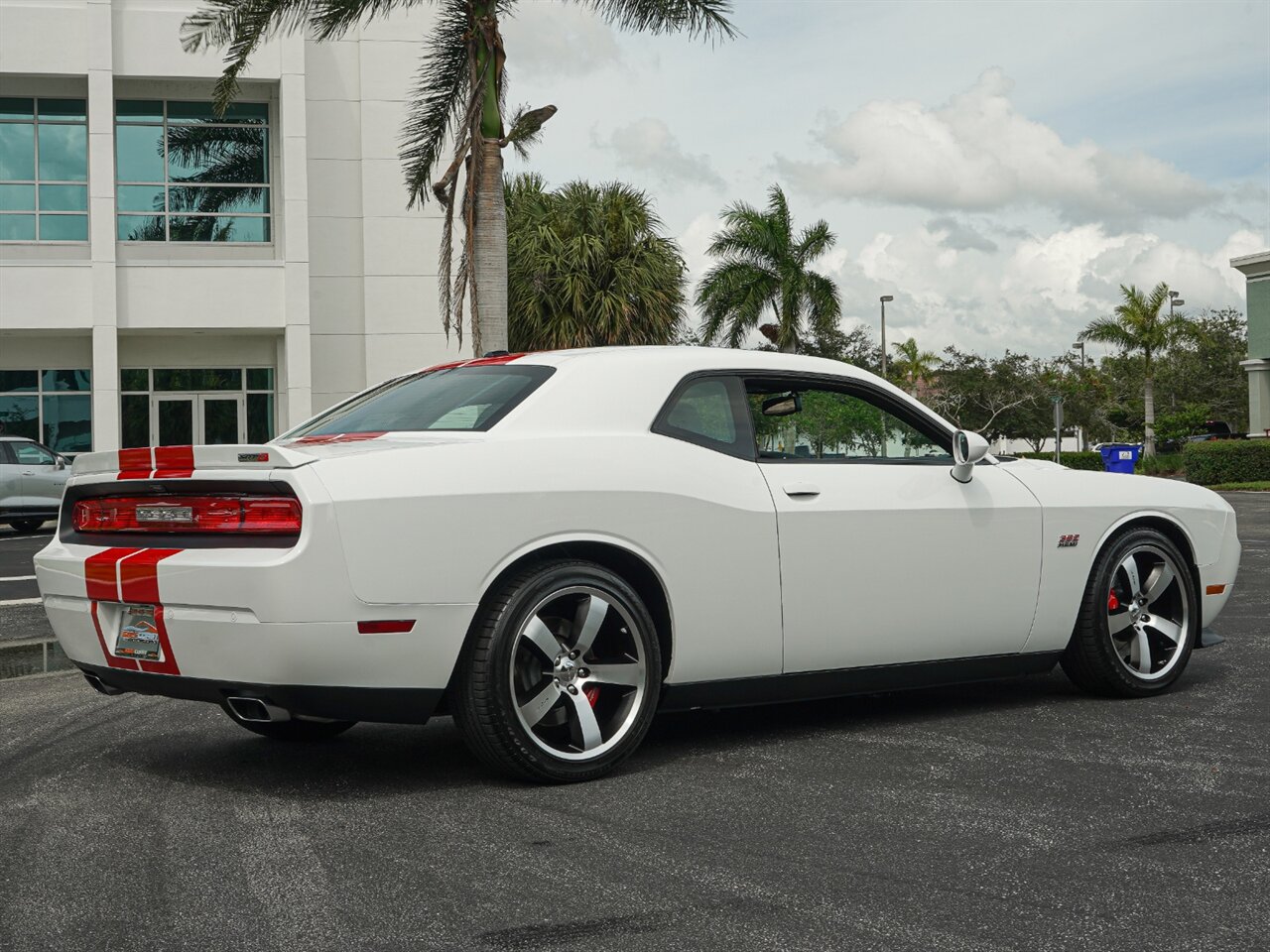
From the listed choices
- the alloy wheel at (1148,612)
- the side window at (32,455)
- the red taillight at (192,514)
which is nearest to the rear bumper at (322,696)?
the red taillight at (192,514)

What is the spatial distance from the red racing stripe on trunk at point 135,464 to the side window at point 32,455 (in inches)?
801

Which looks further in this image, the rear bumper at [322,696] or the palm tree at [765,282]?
the palm tree at [765,282]

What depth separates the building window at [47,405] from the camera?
32.0 metres

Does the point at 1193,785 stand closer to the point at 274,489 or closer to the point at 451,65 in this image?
the point at 274,489

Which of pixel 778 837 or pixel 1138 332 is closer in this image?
pixel 778 837

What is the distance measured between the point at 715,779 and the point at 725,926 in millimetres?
1542

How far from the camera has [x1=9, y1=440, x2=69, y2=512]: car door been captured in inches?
925

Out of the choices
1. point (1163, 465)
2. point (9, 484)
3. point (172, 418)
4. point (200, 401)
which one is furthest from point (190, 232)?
point (1163, 465)

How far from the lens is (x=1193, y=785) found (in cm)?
481

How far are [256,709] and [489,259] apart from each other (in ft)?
40.8

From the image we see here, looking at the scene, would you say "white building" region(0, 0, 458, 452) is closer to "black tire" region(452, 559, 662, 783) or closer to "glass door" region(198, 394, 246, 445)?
"glass door" region(198, 394, 246, 445)

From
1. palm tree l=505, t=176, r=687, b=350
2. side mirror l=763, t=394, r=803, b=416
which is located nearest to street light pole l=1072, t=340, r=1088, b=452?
palm tree l=505, t=176, r=687, b=350

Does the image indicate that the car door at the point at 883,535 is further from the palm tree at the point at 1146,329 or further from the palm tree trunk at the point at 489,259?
the palm tree at the point at 1146,329

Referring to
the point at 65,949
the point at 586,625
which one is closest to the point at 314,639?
the point at 586,625
